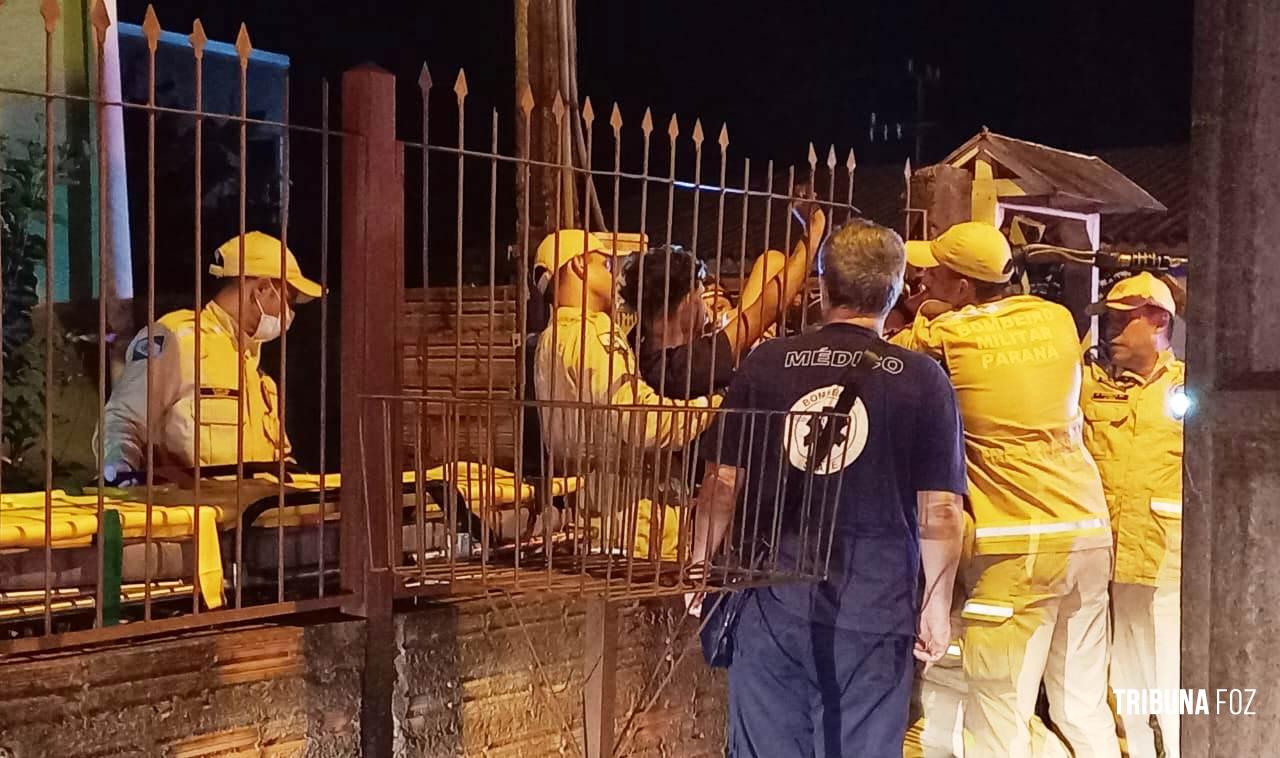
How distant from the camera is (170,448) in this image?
14.2 ft

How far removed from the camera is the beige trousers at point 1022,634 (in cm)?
491

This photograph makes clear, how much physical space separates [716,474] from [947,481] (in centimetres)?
58

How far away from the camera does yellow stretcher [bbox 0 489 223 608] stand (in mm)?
3312

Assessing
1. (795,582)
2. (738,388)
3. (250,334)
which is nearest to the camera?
(795,582)

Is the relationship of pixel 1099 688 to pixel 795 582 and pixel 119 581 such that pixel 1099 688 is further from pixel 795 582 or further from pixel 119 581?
pixel 119 581

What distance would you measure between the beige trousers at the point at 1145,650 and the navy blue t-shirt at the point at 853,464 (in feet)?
7.48

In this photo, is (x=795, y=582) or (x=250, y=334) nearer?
(x=795, y=582)

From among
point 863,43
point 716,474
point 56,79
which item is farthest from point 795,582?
point 863,43

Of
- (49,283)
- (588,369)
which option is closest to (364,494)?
(588,369)

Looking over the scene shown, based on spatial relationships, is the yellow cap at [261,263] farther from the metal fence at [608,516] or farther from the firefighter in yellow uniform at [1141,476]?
the firefighter in yellow uniform at [1141,476]

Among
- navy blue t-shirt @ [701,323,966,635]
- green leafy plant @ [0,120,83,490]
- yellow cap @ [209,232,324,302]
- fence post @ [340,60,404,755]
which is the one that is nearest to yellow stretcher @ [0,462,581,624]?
fence post @ [340,60,404,755]

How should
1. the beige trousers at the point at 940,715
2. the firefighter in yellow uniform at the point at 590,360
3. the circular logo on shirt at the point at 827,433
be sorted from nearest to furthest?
the circular logo on shirt at the point at 827,433 < the firefighter in yellow uniform at the point at 590,360 < the beige trousers at the point at 940,715

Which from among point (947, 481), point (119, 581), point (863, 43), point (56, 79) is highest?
point (863, 43)

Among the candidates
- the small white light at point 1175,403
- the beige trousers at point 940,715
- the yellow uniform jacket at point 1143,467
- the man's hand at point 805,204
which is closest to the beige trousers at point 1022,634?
the beige trousers at point 940,715
